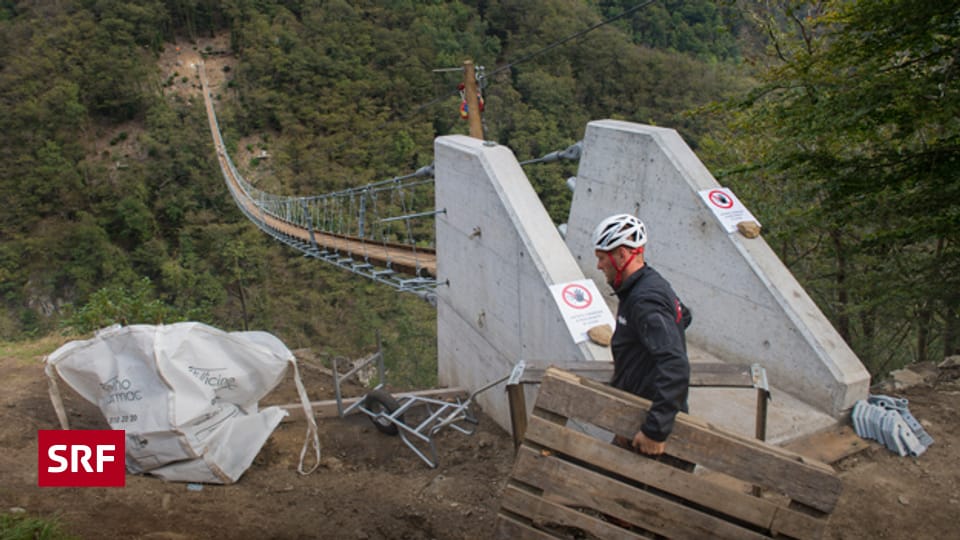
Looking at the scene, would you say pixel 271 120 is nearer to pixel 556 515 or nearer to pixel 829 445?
pixel 829 445

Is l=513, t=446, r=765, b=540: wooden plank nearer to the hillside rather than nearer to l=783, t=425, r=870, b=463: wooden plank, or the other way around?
the hillside

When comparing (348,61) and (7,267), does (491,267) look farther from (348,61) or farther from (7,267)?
(348,61)

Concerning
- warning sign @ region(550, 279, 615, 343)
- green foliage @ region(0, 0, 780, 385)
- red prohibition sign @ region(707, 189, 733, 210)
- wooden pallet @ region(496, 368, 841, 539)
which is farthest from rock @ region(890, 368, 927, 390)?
green foliage @ region(0, 0, 780, 385)

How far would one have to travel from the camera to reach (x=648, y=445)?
1653mm

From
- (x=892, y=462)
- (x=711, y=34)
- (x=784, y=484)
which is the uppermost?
(x=711, y=34)

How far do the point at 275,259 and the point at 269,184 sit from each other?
577 cm

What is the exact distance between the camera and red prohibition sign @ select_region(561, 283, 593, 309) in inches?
128

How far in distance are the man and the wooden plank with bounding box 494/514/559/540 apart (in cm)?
39

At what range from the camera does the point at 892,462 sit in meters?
2.92

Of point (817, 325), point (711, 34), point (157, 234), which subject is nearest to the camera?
point (817, 325)

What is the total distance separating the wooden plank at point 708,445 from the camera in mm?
1562

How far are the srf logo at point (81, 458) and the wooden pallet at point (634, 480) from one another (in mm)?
2387

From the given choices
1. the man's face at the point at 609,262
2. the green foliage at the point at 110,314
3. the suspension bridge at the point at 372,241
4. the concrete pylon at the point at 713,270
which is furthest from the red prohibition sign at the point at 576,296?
the green foliage at the point at 110,314

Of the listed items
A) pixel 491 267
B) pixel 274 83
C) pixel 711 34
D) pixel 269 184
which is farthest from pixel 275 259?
pixel 711 34
